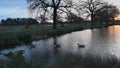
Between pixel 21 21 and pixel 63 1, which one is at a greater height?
pixel 63 1

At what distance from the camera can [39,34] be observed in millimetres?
40312

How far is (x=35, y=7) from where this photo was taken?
49.2 m

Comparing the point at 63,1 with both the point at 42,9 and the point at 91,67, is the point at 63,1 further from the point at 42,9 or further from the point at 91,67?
the point at 91,67

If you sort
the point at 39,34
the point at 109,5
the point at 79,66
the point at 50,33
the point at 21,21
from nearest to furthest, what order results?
the point at 79,66 → the point at 39,34 → the point at 50,33 → the point at 21,21 → the point at 109,5

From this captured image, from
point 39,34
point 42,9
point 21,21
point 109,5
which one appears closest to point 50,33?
point 39,34

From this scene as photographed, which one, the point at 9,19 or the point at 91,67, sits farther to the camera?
the point at 9,19

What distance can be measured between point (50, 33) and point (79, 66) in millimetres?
33781

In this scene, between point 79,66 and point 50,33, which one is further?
point 50,33

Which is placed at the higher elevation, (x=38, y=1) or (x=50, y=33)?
(x=38, y=1)

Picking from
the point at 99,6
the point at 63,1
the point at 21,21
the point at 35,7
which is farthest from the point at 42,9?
the point at 99,6

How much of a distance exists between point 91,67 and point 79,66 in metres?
0.41

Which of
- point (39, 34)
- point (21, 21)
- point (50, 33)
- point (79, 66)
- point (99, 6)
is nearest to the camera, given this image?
point (79, 66)

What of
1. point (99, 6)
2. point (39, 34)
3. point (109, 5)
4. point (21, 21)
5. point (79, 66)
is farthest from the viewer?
point (109, 5)

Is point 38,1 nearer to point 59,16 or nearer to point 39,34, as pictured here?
point 59,16
